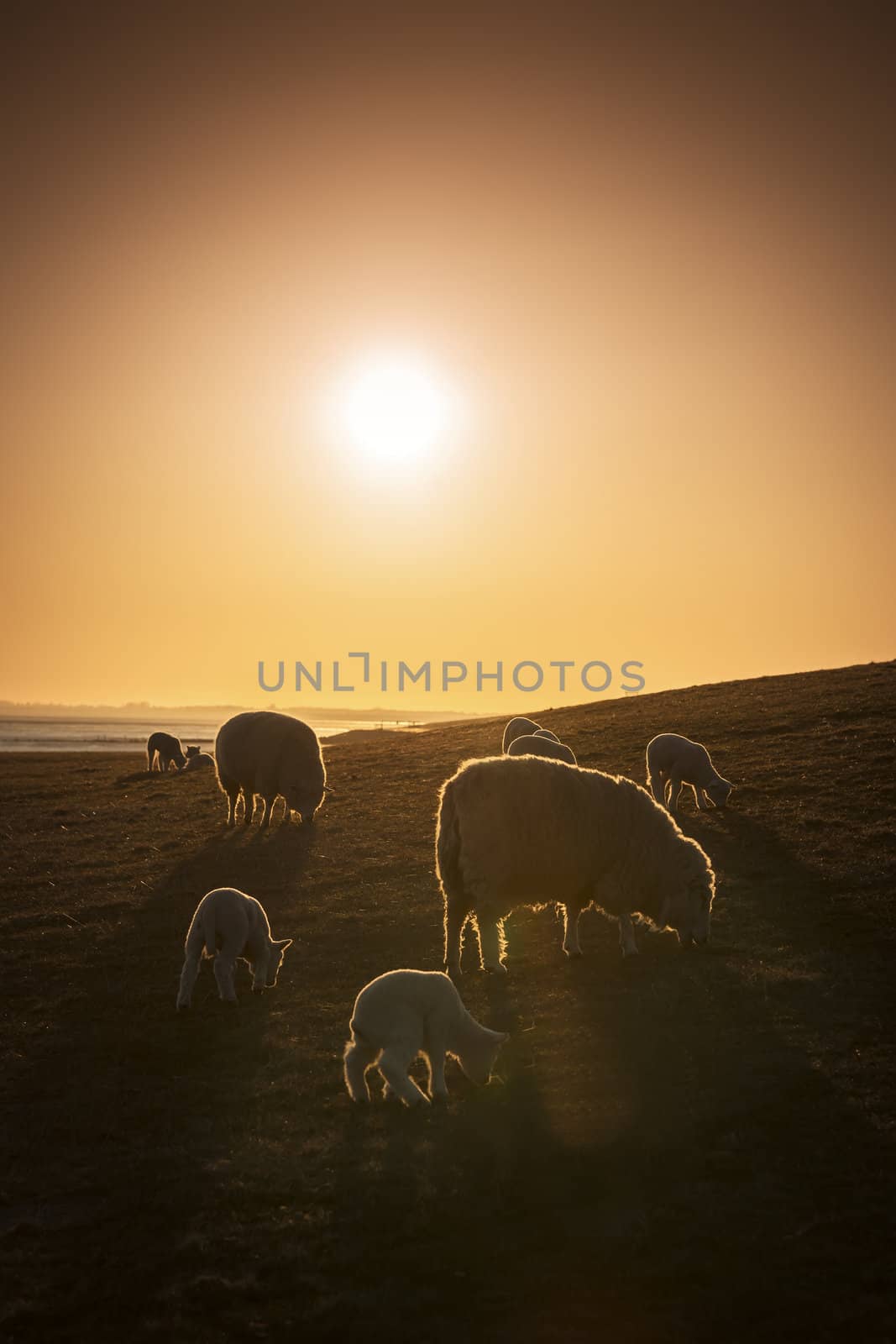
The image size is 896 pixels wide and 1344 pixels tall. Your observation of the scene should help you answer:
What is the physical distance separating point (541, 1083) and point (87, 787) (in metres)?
26.4

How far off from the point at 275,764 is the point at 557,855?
1182 cm

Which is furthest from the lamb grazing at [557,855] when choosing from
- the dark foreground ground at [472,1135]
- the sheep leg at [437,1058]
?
the sheep leg at [437,1058]

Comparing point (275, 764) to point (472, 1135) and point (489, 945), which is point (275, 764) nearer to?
point (489, 945)

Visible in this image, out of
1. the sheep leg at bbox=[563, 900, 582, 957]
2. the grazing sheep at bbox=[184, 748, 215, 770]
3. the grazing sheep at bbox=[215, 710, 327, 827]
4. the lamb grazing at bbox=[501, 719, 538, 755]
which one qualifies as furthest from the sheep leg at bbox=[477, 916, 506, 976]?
the grazing sheep at bbox=[184, 748, 215, 770]

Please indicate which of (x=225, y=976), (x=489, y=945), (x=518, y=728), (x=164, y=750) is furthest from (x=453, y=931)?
(x=164, y=750)

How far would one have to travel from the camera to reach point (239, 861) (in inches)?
733

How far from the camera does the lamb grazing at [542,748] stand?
20.2m

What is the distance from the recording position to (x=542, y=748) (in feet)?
66.9

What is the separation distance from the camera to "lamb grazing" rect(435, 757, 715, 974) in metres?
11.5

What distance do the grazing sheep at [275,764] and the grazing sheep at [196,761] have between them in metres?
13.8

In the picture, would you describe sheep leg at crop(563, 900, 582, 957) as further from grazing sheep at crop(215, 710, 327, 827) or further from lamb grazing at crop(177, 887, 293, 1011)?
grazing sheep at crop(215, 710, 327, 827)

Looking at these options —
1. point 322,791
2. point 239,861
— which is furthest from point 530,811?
point 322,791

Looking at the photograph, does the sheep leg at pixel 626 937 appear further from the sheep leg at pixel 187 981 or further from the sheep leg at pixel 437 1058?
the sheep leg at pixel 187 981

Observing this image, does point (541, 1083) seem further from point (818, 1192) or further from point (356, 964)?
point (356, 964)
